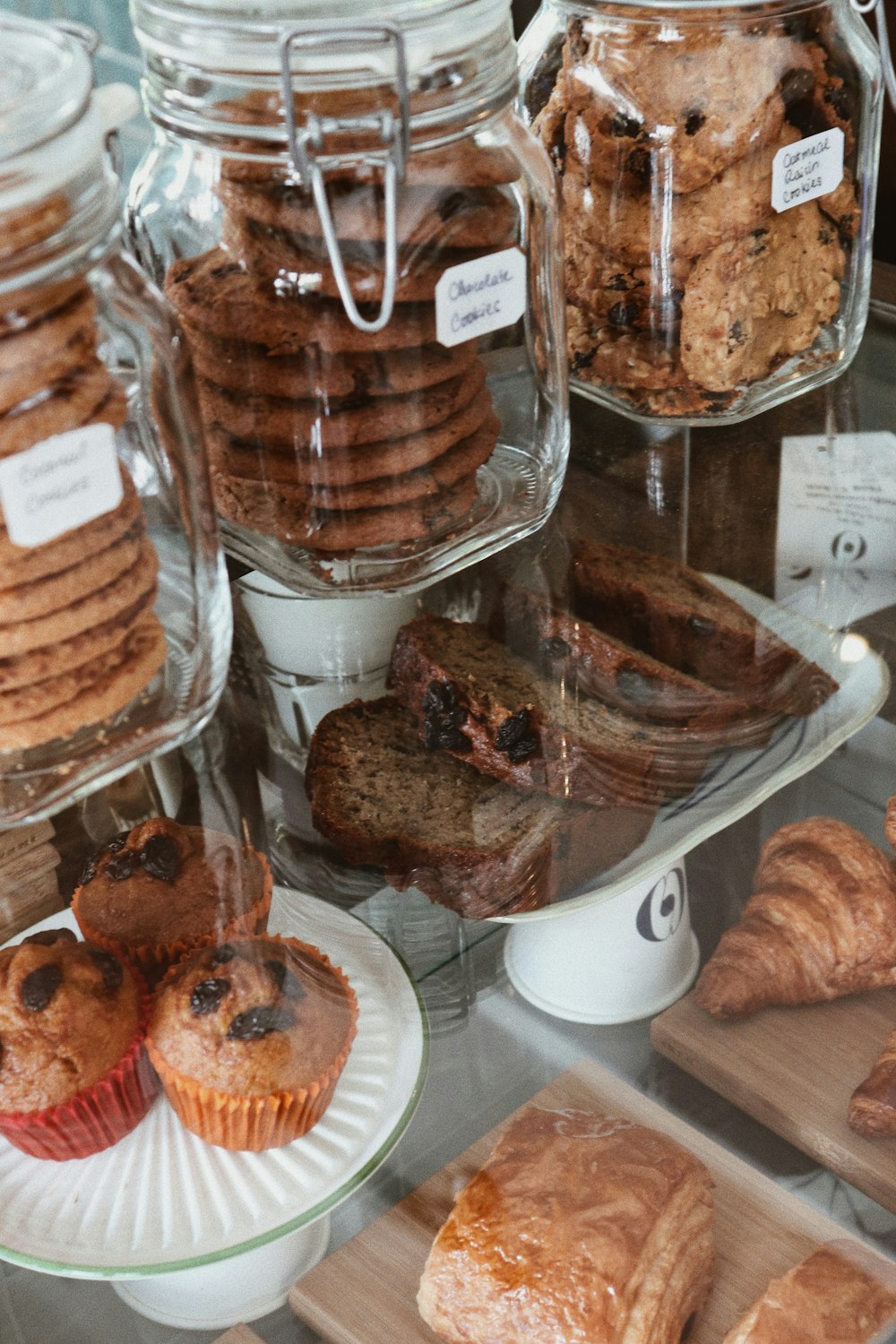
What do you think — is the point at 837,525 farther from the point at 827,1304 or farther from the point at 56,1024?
the point at 56,1024

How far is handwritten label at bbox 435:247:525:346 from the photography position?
0.75m

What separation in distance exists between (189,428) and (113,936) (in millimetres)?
313

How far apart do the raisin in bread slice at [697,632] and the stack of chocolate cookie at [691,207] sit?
139 mm

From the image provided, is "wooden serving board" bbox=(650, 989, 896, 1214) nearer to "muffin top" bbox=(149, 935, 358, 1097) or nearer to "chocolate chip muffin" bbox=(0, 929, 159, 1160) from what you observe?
"muffin top" bbox=(149, 935, 358, 1097)

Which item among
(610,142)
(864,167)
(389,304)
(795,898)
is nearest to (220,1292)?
(795,898)

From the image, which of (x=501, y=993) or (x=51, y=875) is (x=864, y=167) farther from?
(x=51, y=875)

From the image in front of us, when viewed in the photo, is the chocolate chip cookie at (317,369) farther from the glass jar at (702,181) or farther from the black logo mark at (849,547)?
the black logo mark at (849,547)

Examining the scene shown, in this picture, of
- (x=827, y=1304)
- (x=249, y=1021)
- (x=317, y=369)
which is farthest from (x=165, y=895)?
(x=827, y=1304)

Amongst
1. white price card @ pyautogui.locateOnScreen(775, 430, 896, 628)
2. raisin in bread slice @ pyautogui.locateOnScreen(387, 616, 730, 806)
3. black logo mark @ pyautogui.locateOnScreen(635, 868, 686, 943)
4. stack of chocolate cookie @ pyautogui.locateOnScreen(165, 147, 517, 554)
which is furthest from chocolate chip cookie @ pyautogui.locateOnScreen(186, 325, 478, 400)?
white price card @ pyautogui.locateOnScreen(775, 430, 896, 628)

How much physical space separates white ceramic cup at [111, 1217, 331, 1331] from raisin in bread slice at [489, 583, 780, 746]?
0.43m

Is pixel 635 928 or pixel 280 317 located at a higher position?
pixel 280 317

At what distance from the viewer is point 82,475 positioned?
585 millimetres

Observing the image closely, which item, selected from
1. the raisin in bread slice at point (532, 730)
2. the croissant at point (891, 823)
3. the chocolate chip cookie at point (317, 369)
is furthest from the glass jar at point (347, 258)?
the croissant at point (891, 823)

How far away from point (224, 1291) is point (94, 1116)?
0.12 meters
